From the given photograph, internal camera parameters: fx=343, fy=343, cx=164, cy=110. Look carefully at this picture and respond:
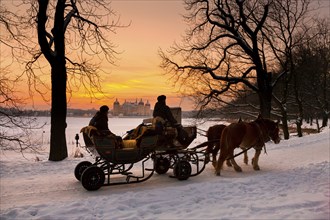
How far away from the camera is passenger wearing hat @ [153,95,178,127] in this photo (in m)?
10.1

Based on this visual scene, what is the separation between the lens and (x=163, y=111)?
33.1 feet

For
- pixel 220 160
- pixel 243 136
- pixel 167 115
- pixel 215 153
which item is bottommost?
pixel 220 160

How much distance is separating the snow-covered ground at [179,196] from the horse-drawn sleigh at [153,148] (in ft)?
1.14

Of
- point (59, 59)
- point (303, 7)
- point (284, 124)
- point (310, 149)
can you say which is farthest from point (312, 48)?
point (59, 59)

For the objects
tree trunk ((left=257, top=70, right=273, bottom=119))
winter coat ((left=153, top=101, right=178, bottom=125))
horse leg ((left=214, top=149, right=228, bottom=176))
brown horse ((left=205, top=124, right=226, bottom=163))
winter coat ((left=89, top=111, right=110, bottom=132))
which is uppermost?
tree trunk ((left=257, top=70, right=273, bottom=119))

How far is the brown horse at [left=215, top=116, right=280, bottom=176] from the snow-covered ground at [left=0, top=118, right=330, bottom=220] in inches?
20.8

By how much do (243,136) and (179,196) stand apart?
4.07 meters

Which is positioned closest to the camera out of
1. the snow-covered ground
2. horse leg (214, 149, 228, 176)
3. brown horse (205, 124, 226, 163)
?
the snow-covered ground

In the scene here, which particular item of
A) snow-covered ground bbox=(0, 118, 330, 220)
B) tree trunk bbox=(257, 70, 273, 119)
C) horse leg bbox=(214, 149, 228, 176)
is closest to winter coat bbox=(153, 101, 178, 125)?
snow-covered ground bbox=(0, 118, 330, 220)

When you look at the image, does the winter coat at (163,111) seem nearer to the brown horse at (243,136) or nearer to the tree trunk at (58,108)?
the brown horse at (243,136)

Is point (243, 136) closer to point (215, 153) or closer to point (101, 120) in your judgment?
point (215, 153)

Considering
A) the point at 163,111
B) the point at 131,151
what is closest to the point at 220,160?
the point at 163,111

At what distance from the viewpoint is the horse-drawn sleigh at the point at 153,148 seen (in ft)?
28.7

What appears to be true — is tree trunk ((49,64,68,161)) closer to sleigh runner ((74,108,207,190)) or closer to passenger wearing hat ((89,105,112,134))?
sleigh runner ((74,108,207,190))
